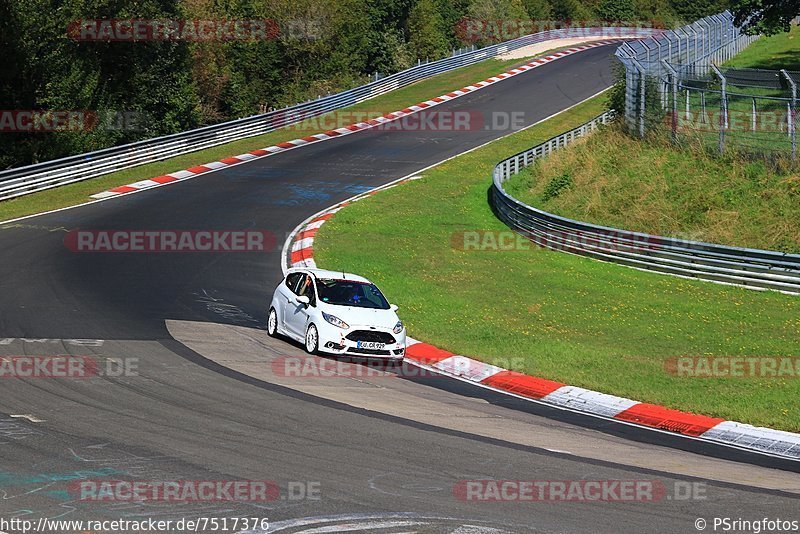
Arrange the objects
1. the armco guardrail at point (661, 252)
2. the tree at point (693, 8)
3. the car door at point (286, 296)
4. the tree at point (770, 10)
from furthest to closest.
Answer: the tree at point (693, 8) < the tree at point (770, 10) < the armco guardrail at point (661, 252) < the car door at point (286, 296)

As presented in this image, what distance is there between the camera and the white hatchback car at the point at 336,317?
17797mm

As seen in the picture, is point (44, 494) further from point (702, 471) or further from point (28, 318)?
point (28, 318)

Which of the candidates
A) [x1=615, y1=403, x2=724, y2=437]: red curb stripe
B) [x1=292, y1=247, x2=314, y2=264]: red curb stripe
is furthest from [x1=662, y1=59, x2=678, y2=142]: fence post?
[x1=615, y1=403, x2=724, y2=437]: red curb stripe

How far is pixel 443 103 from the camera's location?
177 feet

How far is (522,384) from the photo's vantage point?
16734 millimetres

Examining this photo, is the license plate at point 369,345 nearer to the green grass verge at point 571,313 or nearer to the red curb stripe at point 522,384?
the green grass verge at point 571,313

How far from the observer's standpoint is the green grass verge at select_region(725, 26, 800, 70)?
4894cm

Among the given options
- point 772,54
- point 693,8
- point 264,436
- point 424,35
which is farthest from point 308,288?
point 693,8

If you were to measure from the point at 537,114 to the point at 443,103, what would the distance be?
5349mm

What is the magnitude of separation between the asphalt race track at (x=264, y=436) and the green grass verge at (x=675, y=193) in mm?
10784

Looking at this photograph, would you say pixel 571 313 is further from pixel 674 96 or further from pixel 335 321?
pixel 674 96

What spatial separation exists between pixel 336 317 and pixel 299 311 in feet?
3.20

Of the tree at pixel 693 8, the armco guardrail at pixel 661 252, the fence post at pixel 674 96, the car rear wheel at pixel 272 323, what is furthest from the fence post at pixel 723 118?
the tree at pixel 693 8

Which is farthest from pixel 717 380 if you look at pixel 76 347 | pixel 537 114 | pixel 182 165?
pixel 537 114
